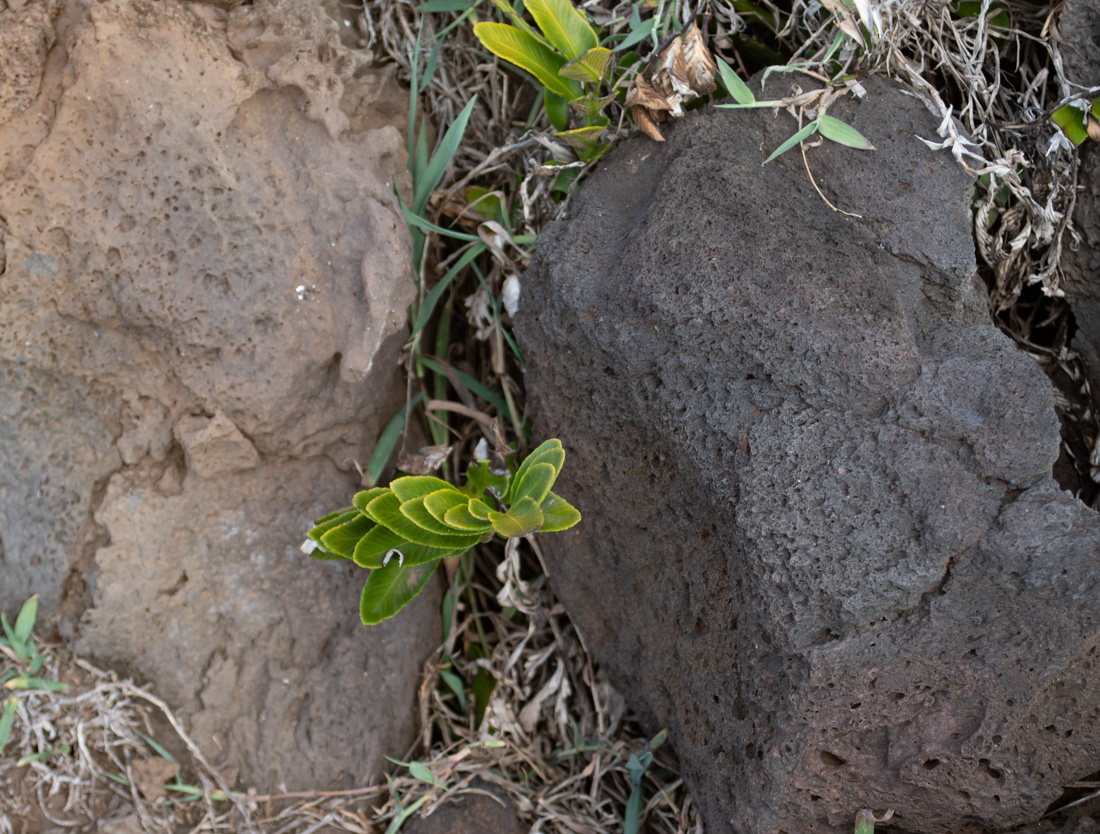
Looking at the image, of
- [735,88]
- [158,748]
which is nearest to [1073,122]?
[735,88]

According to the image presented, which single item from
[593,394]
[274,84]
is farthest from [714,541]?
[274,84]

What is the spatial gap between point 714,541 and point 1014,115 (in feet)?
3.78

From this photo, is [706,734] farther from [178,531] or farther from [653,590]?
[178,531]

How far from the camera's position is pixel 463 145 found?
2.09 meters

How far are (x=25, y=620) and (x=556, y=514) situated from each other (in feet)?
3.90

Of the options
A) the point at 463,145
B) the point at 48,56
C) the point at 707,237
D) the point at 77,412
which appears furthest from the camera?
the point at 463,145

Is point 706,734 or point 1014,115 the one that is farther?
point 1014,115

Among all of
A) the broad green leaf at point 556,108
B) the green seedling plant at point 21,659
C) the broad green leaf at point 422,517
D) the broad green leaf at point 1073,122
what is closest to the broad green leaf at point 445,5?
the broad green leaf at point 556,108

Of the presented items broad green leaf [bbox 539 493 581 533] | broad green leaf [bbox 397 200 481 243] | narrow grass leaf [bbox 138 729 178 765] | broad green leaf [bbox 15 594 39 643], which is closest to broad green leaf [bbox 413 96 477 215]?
broad green leaf [bbox 397 200 481 243]

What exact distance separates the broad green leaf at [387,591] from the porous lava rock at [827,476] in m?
0.45

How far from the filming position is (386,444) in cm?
193

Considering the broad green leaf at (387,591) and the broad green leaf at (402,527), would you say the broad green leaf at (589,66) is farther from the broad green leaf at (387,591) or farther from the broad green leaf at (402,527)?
the broad green leaf at (387,591)

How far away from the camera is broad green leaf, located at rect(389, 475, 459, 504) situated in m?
1.57

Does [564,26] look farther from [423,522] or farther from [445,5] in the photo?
[423,522]
